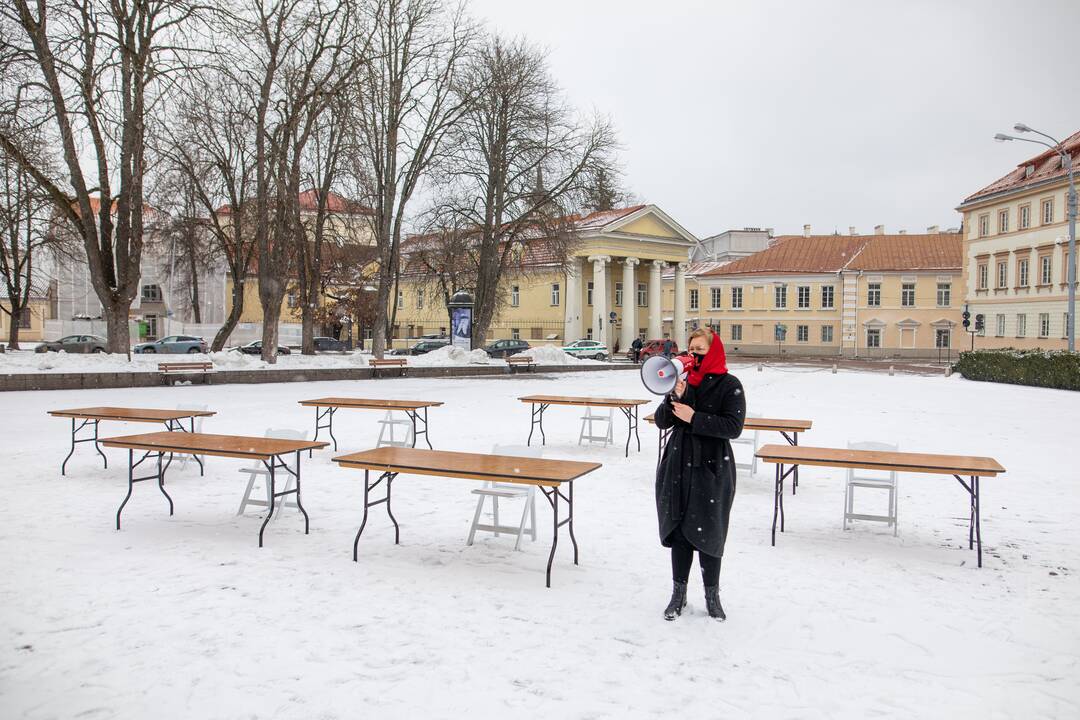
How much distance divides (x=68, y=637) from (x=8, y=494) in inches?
183

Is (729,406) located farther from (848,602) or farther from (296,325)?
(296,325)

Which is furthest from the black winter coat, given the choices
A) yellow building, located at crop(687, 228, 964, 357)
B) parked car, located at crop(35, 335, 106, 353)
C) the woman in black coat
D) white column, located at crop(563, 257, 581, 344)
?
yellow building, located at crop(687, 228, 964, 357)

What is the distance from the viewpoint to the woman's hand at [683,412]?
4.89 meters

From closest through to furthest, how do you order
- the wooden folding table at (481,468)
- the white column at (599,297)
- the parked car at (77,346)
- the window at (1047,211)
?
the wooden folding table at (481,468)
the parked car at (77,346)
the window at (1047,211)
the white column at (599,297)

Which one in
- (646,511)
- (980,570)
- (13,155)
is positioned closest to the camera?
(980,570)

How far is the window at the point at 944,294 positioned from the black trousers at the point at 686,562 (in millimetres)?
60560

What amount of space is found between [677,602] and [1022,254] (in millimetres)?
46297

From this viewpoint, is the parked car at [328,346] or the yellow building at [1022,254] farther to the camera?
the parked car at [328,346]

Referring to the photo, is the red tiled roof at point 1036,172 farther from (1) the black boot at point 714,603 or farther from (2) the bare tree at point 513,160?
(1) the black boot at point 714,603

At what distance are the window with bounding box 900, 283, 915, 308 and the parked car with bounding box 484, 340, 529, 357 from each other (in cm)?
3093

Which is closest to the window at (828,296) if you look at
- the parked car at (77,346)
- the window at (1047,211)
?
the window at (1047,211)

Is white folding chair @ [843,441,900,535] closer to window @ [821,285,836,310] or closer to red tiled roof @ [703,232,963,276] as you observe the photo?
red tiled roof @ [703,232,963,276]

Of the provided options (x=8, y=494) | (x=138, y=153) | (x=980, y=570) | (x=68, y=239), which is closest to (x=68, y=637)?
(x=8, y=494)

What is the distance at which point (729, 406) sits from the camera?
4949mm
